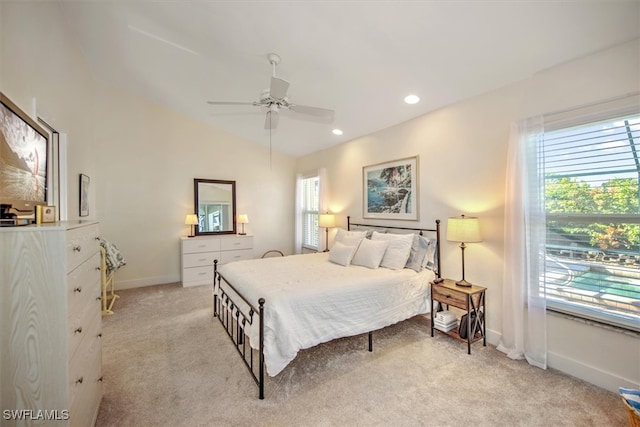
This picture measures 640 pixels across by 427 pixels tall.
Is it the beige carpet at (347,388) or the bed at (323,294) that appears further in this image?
the bed at (323,294)

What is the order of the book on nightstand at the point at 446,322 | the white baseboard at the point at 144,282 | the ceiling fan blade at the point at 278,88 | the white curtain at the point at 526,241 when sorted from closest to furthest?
the ceiling fan blade at the point at 278,88
the white curtain at the point at 526,241
the book on nightstand at the point at 446,322
the white baseboard at the point at 144,282

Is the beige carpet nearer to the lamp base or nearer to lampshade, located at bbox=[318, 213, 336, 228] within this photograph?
the lamp base

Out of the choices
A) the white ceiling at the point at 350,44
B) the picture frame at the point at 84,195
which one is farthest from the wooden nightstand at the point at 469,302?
the picture frame at the point at 84,195

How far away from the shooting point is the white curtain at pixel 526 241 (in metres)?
2.45

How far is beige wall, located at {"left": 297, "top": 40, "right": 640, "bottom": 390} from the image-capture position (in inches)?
82.5

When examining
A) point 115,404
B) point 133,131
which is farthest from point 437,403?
point 133,131

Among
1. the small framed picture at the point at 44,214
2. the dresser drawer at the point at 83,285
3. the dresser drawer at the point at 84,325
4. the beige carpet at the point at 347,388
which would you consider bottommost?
the beige carpet at the point at 347,388

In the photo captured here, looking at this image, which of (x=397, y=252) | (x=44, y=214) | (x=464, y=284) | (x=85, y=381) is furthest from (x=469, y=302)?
(x=44, y=214)

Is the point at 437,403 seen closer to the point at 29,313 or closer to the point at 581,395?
the point at 581,395

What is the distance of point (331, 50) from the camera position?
2611 mm

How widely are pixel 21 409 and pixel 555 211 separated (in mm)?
3709

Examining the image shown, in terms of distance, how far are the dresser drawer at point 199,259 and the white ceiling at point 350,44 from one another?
269 cm

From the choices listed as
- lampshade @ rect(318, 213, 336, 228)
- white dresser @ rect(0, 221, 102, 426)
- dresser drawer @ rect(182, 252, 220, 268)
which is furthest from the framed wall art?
lampshade @ rect(318, 213, 336, 228)

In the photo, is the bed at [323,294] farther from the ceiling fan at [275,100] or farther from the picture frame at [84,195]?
the picture frame at [84,195]
